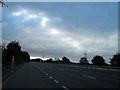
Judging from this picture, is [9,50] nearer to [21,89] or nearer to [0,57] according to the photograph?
[0,57]

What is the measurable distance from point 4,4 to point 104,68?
43.0m

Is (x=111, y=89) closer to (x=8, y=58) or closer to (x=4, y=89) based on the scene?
(x=4, y=89)

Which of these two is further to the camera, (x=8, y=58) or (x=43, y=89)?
(x=8, y=58)

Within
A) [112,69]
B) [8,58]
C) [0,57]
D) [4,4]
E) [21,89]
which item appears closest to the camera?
[4,4]

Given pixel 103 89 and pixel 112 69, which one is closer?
pixel 103 89

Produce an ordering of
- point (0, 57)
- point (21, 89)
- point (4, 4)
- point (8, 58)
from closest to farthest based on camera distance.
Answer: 1. point (4, 4)
2. point (21, 89)
3. point (0, 57)
4. point (8, 58)

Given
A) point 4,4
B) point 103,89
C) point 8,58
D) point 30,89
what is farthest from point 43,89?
point 8,58

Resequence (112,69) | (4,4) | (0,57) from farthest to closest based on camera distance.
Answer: (0,57) < (112,69) < (4,4)

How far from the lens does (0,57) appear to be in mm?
57188

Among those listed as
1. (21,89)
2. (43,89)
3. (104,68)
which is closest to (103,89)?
(43,89)

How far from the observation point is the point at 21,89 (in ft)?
60.2

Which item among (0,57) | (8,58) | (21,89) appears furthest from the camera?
(8,58)

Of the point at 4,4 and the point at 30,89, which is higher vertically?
the point at 4,4

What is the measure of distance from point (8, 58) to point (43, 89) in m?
61.2
